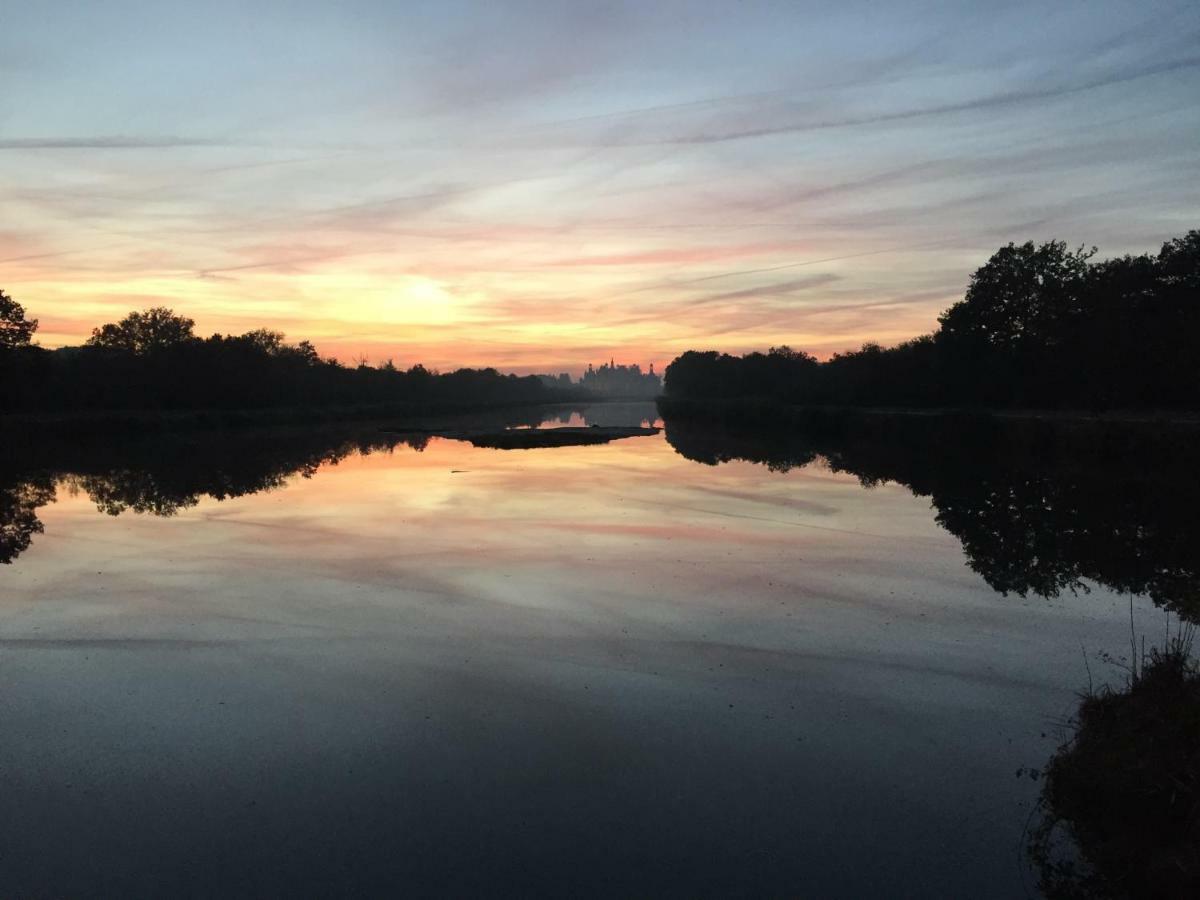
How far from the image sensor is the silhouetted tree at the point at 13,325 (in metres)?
73.9

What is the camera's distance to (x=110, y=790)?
838 centimetres

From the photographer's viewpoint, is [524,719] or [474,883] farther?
[524,719]

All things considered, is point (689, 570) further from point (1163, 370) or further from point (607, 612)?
point (1163, 370)

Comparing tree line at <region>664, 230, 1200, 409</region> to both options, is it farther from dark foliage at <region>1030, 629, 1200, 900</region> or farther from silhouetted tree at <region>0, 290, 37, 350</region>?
silhouetted tree at <region>0, 290, 37, 350</region>

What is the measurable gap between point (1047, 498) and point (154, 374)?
100798mm

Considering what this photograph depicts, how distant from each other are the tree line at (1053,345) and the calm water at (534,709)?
4919cm

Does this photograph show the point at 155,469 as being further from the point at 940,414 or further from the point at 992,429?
the point at 940,414

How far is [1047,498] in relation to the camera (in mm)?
30734

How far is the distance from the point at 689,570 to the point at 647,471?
86.1 ft

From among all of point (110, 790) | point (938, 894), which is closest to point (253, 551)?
point (110, 790)

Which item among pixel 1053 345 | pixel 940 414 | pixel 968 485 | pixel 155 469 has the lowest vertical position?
pixel 968 485

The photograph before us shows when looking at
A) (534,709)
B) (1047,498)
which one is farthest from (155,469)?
(1047,498)

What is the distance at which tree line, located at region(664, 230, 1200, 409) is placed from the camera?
6153 centimetres

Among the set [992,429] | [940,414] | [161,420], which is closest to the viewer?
[992,429]
